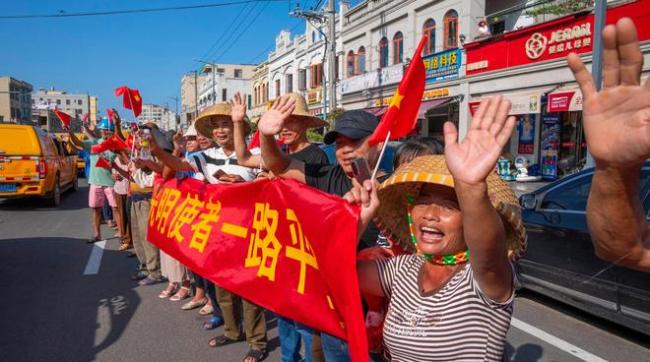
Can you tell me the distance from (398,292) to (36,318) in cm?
395

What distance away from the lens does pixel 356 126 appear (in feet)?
8.46

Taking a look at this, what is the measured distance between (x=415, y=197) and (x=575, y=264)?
3.06 meters

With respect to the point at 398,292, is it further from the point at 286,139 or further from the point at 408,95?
A: the point at 286,139

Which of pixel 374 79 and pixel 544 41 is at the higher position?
pixel 374 79

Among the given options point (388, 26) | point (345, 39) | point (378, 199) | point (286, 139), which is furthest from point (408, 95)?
point (345, 39)

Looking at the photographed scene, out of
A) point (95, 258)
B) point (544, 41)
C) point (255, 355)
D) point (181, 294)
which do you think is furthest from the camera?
point (544, 41)

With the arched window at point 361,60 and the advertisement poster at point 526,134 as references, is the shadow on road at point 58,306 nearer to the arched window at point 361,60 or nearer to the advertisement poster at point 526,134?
the advertisement poster at point 526,134

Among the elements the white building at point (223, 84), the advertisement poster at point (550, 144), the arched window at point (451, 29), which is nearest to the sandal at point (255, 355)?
the advertisement poster at point (550, 144)

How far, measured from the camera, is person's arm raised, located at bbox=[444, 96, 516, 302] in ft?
4.16

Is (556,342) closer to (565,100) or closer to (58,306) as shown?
(58,306)

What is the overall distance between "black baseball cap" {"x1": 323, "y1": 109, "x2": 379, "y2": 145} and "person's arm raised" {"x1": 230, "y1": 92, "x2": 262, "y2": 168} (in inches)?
26.2

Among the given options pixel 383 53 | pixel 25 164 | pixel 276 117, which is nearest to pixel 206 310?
pixel 276 117

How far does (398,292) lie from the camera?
176cm

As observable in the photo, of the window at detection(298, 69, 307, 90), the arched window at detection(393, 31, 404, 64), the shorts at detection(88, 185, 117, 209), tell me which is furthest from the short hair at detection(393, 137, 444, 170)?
the window at detection(298, 69, 307, 90)
